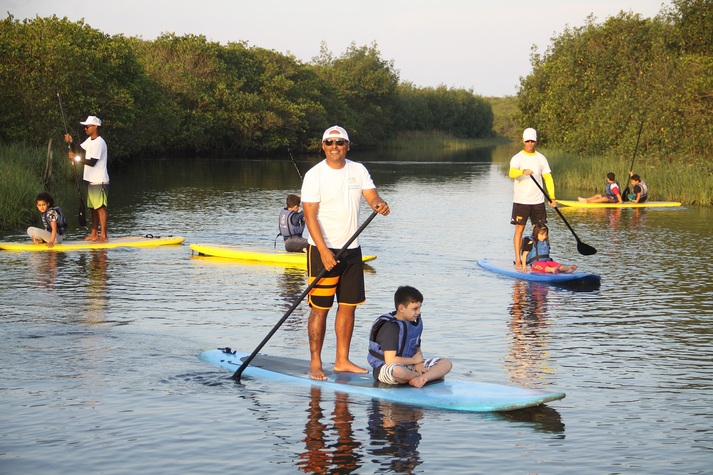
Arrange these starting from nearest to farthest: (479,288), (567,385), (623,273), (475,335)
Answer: (567,385)
(475,335)
(479,288)
(623,273)

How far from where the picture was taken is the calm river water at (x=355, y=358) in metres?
7.08

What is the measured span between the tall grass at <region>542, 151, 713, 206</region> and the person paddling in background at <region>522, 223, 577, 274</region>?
16.1m

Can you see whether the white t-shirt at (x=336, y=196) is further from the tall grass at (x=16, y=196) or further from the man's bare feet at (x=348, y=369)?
the tall grass at (x=16, y=196)

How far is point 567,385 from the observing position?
8.98m

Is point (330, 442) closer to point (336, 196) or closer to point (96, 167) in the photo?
point (336, 196)

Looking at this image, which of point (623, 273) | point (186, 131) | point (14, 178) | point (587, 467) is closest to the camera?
point (587, 467)

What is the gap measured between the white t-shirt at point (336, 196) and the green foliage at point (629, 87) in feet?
88.2

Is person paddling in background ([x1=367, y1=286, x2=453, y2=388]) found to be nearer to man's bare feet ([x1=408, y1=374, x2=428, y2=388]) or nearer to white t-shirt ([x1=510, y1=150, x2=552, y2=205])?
man's bare feet ([x1=408, y1=374, x2=428, y2=388])

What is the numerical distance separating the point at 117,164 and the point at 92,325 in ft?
133

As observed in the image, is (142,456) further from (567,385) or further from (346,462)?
(567,385)

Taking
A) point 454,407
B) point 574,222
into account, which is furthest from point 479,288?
point 574,222

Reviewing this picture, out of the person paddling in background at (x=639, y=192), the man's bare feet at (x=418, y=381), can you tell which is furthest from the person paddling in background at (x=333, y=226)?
the person paddling in background at (x=639, y=192)

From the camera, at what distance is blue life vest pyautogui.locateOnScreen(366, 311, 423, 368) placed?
8.28m

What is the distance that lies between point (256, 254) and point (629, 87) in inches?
1105
